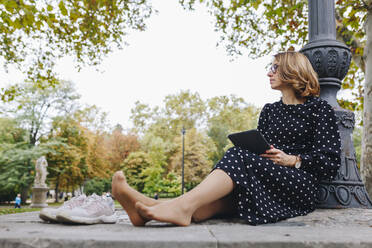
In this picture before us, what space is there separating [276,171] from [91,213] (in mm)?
1474

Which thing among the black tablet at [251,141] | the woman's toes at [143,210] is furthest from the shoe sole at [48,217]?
the black tablet at [251,141]

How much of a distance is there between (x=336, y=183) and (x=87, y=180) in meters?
33.3

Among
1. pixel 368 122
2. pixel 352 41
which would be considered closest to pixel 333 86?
pixel 368 122

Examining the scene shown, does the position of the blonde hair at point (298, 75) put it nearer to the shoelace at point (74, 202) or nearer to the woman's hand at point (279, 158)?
the woman's hand at point (279, 158)

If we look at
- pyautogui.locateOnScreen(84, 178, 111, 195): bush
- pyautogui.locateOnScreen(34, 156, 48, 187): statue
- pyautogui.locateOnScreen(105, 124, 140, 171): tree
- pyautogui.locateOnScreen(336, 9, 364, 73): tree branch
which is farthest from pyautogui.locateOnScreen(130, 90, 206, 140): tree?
pyautogui.locateOnScreen(336, 9, 364, 73): tree branch

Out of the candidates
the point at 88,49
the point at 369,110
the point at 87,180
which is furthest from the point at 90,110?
the point at 369,110

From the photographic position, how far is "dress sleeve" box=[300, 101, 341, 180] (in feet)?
8.21

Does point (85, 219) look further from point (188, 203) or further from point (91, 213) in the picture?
point (188, 203)

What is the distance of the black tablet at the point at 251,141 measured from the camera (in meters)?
2.37

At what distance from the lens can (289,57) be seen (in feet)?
9.78

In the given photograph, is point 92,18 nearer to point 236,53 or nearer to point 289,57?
point 236,53

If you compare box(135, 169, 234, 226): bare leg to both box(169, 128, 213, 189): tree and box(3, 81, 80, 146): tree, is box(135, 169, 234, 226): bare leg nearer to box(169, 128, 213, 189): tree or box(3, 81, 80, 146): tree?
box(3, 81, 80, 146): tree

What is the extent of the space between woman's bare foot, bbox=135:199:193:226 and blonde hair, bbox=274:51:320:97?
1.72m

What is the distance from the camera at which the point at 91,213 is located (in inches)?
85.7
